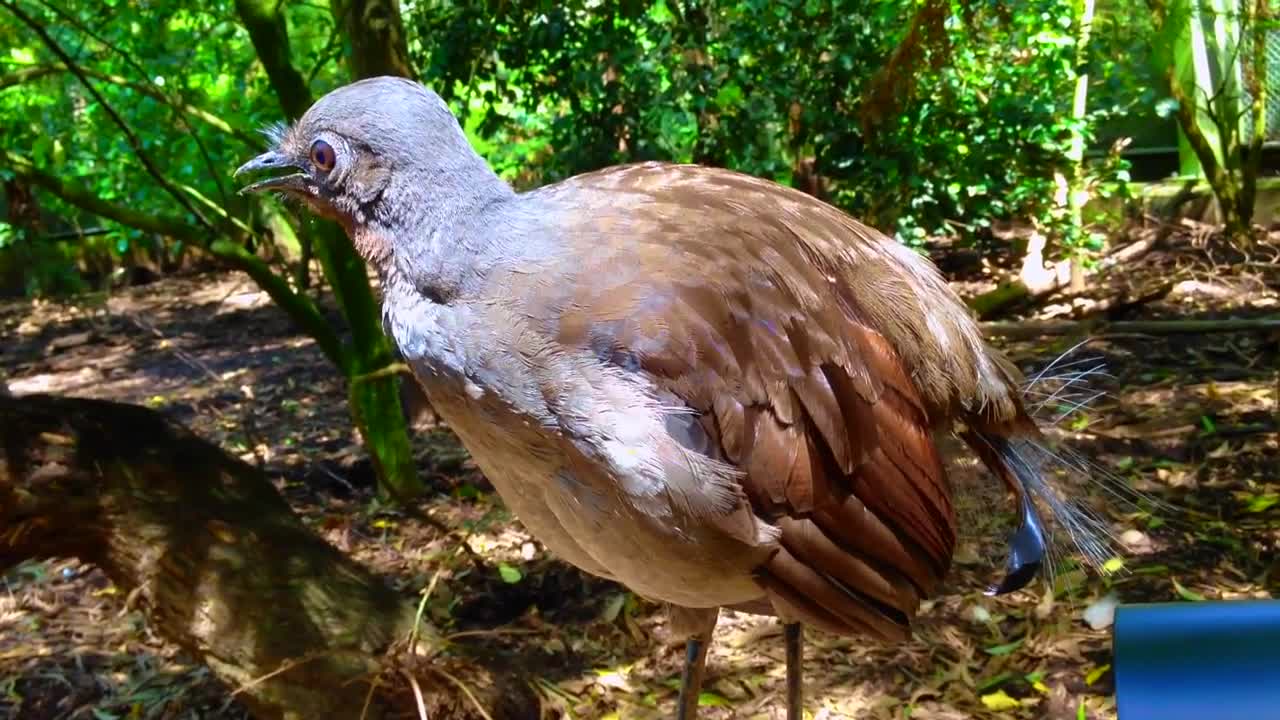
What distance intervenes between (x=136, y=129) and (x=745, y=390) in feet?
14.7

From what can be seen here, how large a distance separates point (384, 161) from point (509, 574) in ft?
8.08

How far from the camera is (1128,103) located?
6566 mm

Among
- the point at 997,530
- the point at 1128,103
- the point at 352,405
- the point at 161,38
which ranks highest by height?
the point at 161,38

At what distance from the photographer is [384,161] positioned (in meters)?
1.95

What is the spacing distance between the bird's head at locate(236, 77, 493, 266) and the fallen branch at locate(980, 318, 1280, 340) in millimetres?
3652

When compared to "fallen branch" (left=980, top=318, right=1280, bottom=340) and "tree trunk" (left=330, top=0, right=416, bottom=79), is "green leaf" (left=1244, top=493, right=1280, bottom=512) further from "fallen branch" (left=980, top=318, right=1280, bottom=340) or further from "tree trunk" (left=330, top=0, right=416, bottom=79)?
"tree trunk" (left=330, top=0, right=416, bottom=79)

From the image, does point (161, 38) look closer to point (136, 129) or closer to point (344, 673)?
point (136, 129)

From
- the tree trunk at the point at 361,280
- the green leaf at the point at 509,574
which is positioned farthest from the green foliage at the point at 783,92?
the green leaf at the point at 509,574

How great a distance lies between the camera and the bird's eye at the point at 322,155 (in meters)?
2.00

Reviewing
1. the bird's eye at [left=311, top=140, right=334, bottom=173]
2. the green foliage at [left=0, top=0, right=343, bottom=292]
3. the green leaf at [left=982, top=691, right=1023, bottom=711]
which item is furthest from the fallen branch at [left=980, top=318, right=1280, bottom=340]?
the bird's eye at [left=311, top=140, right=334, bottom=173]

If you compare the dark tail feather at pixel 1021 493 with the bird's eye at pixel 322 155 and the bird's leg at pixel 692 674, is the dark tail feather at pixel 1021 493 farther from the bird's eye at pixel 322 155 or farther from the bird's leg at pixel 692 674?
the bird's eye at pixel 322 155

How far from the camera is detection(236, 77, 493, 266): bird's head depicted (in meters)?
1.95

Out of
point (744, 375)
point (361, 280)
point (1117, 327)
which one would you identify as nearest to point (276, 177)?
point (744, 375)

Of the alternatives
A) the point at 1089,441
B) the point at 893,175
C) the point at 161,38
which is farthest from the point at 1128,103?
the point at 161,38
